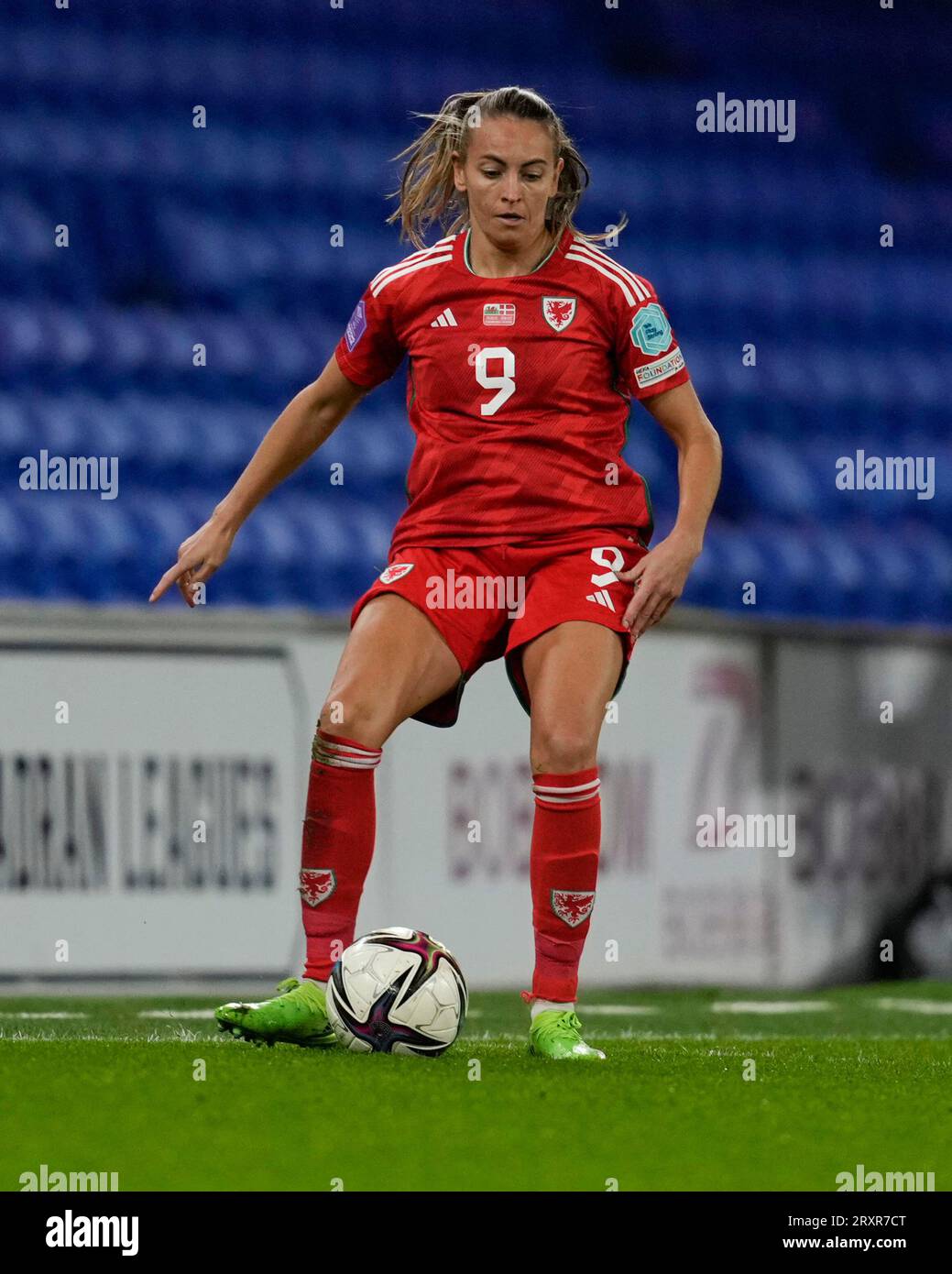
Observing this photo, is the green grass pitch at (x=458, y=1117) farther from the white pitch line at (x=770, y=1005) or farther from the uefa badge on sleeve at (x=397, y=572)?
the white pitch line at (x=770, y=1005)

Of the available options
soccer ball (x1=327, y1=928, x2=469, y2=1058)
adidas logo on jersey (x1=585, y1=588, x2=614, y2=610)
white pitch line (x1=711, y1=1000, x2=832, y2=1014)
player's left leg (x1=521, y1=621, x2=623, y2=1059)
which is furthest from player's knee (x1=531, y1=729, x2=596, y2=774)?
white pitch line (x1=711, y1=1000, x2=832, y2=1014)

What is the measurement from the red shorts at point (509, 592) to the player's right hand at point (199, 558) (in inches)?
12.0

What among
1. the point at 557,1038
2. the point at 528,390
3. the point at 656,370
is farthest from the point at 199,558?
the point at 557,1038

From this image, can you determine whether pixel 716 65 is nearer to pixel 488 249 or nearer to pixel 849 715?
pixel 849 715

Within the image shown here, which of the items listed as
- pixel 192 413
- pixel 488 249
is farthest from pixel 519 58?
pixel 488 249

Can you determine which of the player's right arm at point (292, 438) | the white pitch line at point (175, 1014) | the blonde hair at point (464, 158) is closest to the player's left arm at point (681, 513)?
the blonde hair at point (464, 158)

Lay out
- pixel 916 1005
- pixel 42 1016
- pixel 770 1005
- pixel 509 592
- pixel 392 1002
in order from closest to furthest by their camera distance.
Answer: pixel 392 1002
pixel 509 592
pixel 42 1016
pixel 770 1005
pixel 916 1005

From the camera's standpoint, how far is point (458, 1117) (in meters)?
2.81

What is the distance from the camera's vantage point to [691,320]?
31.7ft

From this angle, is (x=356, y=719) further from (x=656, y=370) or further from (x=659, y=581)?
(x=656, y=370)

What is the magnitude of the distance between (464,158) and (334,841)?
49.6 inches

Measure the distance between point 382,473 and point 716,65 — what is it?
329cm

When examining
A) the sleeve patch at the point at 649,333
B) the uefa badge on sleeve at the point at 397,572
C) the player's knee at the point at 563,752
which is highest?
the sleeve patch at the point at 649,333

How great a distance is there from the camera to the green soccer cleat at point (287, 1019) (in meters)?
3.63
